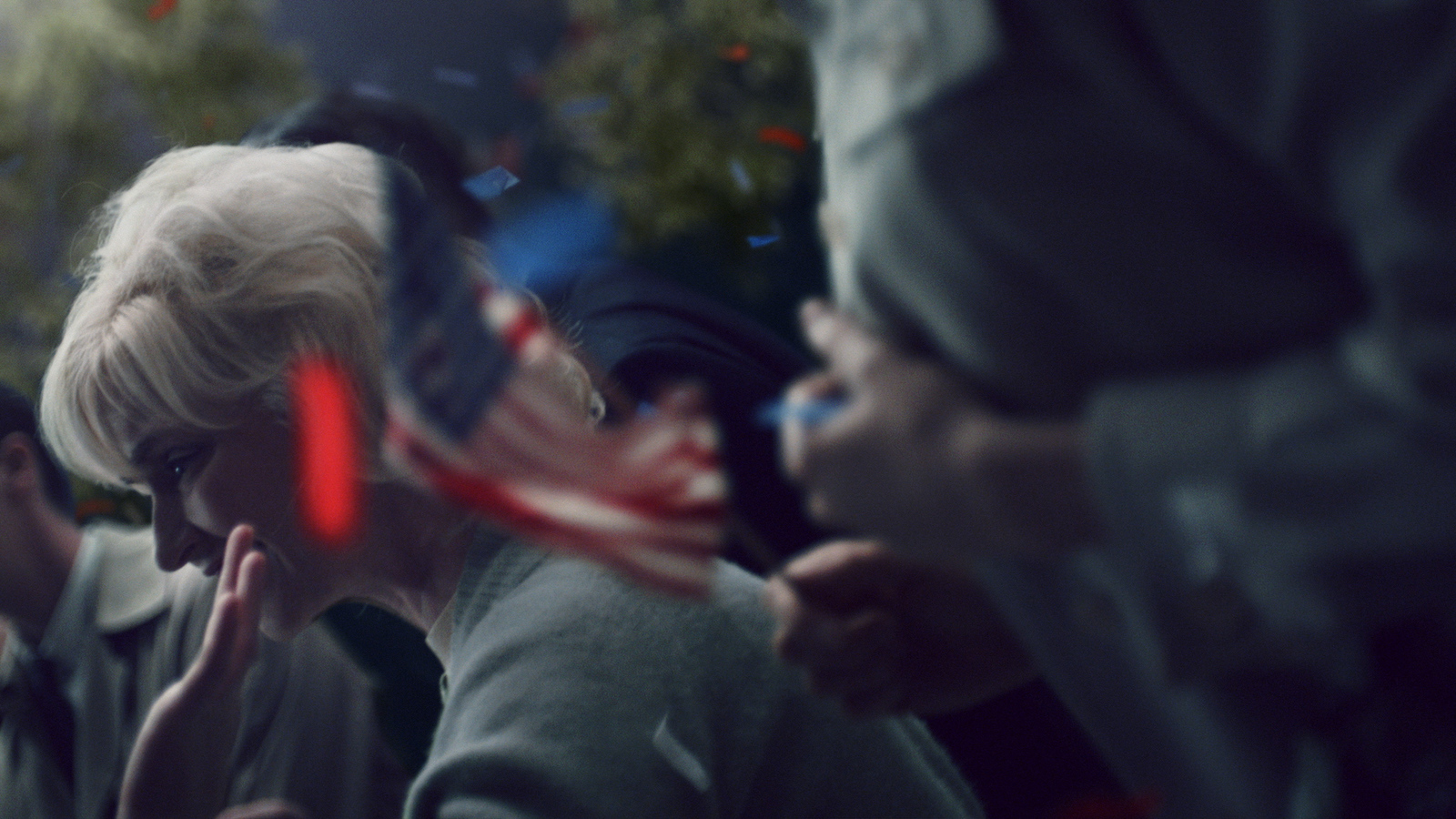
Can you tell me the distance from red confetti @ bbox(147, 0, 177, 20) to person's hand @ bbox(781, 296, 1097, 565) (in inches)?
69.3

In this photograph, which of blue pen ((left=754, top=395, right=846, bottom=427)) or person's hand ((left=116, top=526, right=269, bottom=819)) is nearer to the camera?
blue pen ((left=754, top=395, right=846, bottom=427))

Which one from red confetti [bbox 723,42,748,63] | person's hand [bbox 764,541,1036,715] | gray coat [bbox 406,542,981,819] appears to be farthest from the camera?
red confetti [bbox 723,42,748,63]

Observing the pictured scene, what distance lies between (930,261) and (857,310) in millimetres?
34

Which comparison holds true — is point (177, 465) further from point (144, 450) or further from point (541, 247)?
point (541, 247)

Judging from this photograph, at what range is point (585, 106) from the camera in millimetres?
1243

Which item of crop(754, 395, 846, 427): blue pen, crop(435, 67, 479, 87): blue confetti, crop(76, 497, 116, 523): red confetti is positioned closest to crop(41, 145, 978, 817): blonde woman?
crop(754, 395, 846, 427): blue pen

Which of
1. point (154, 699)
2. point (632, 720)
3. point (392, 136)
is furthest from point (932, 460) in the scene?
point (154, 699)

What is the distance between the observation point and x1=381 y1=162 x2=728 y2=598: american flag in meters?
0.33

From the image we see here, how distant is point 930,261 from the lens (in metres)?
0.32

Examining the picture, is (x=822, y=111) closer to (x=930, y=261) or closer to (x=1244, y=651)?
(x=930, y=261)

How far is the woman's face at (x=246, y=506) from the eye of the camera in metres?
0.71

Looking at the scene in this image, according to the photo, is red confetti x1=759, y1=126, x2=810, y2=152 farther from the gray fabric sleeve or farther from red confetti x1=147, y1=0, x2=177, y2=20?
red confetti x1=147, y1=0, x2=177, y2=20

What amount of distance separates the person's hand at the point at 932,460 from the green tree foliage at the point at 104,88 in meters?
A: 1.54

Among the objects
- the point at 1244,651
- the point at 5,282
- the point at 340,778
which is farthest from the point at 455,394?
the point at 5,282
